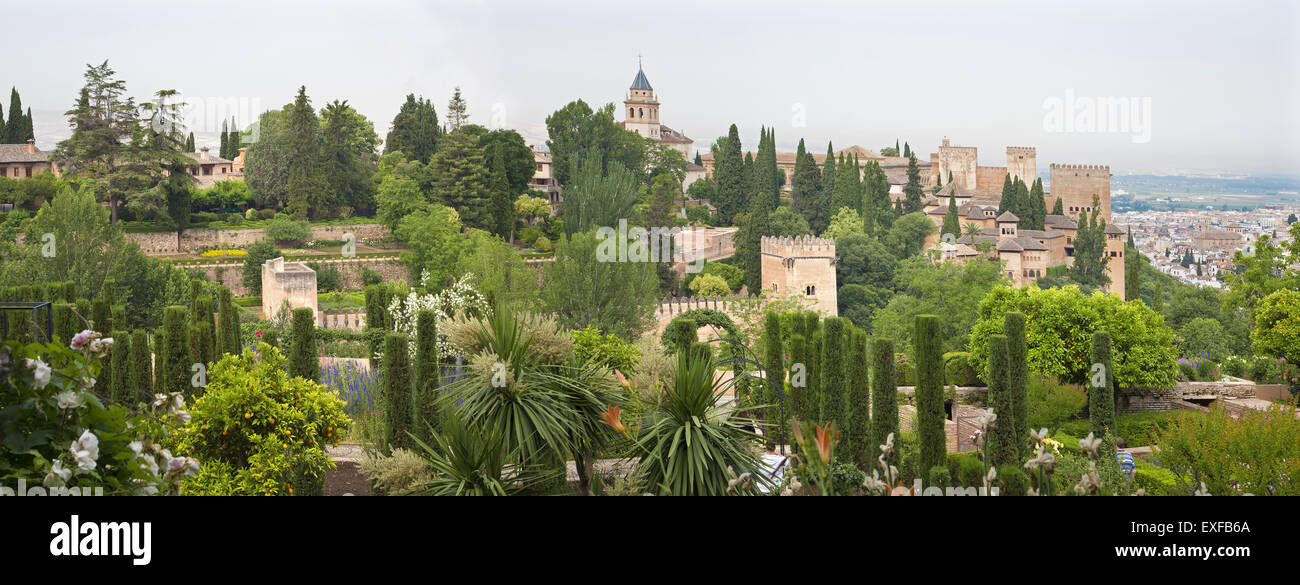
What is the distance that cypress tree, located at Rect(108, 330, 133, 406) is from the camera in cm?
1214

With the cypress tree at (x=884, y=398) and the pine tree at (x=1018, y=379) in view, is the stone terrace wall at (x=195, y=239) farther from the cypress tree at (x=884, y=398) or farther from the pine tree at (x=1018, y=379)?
the pine tree at (x=1018, y=379)

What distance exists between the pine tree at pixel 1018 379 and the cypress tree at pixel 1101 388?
0.82 metres

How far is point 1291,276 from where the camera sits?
24.8 m

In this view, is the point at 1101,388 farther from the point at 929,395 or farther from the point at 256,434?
the point at 256,434

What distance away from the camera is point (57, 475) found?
12.8 ft

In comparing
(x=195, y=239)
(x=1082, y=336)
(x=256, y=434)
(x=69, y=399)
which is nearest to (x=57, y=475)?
(x=69, y=399)

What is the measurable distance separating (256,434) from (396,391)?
1743 mm

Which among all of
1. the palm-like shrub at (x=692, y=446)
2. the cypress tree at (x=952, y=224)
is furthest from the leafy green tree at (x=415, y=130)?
the palm-like shrub at (x=692, y=446)

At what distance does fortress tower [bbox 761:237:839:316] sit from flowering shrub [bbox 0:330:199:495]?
34.3 m

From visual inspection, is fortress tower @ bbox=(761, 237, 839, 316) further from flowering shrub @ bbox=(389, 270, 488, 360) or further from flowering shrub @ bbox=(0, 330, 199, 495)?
flowering shrub @ bbox=(0, 330, 199, 495)

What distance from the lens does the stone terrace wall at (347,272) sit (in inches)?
1481
